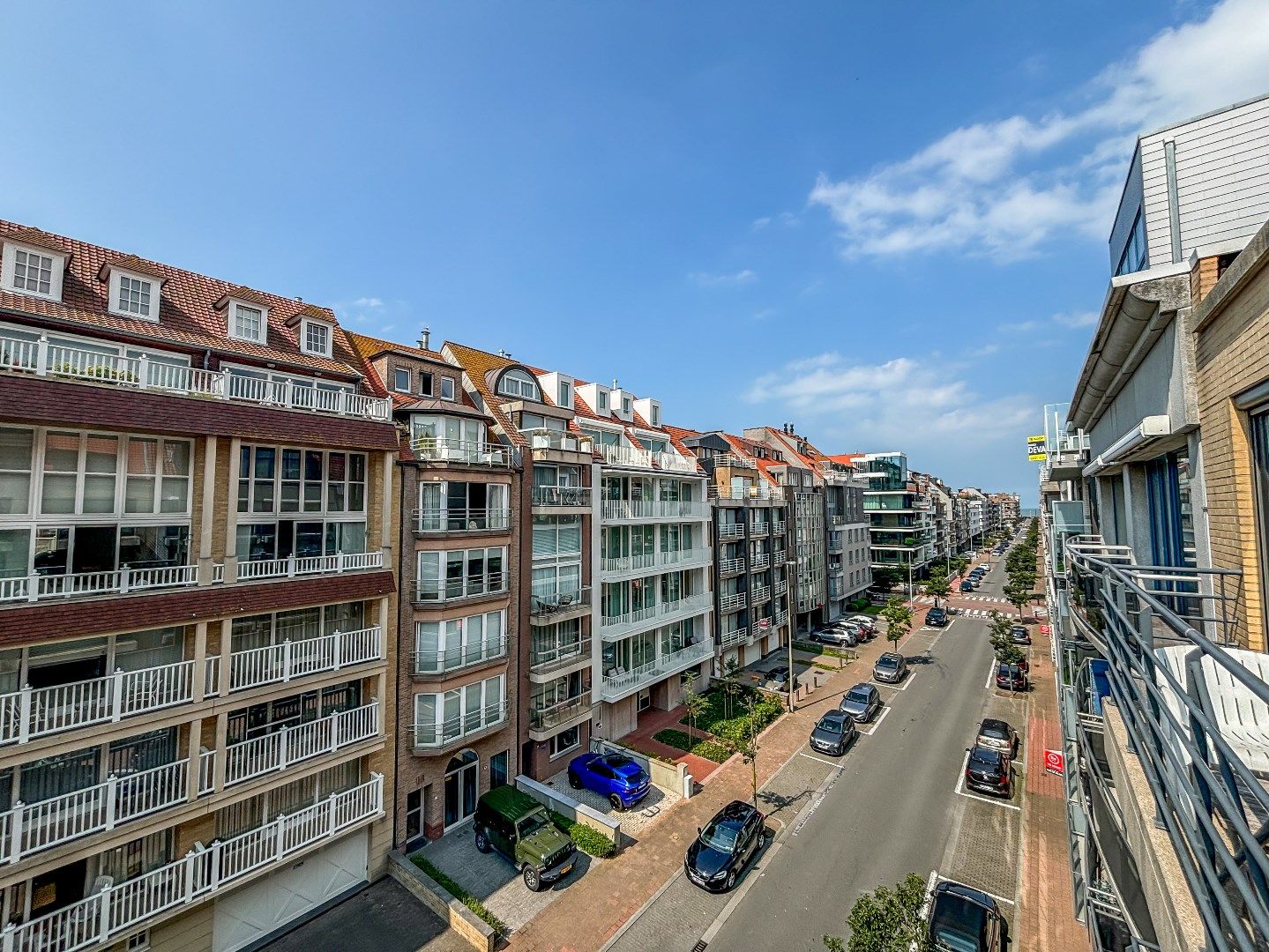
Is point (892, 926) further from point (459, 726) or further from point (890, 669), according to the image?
point (890, 669)

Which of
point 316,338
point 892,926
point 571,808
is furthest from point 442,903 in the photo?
point 316,338

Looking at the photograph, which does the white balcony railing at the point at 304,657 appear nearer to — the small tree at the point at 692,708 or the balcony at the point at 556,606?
the balcony at the point at 556,606

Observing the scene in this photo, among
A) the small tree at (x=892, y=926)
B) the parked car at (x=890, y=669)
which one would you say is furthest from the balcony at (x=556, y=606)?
the parked car at (x=890, y=669)

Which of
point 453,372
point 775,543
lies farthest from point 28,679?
point 775,543

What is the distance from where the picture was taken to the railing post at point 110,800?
496 inches

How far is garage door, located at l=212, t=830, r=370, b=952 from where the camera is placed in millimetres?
15039

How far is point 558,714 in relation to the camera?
2377 centimetres

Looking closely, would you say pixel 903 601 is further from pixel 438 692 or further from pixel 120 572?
pixel 120 572

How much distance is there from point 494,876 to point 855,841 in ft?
40.0

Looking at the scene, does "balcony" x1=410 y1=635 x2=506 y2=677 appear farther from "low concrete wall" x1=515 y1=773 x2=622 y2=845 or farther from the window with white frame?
"low concrete wall" x1=515 y1=773 x2=622 y2=845

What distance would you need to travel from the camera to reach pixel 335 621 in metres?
17.5

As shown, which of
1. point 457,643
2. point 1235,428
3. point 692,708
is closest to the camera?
point 1235,428

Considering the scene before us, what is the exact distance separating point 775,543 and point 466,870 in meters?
29.5

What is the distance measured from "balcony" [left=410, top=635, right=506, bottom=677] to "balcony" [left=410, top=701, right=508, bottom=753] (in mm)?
1719
